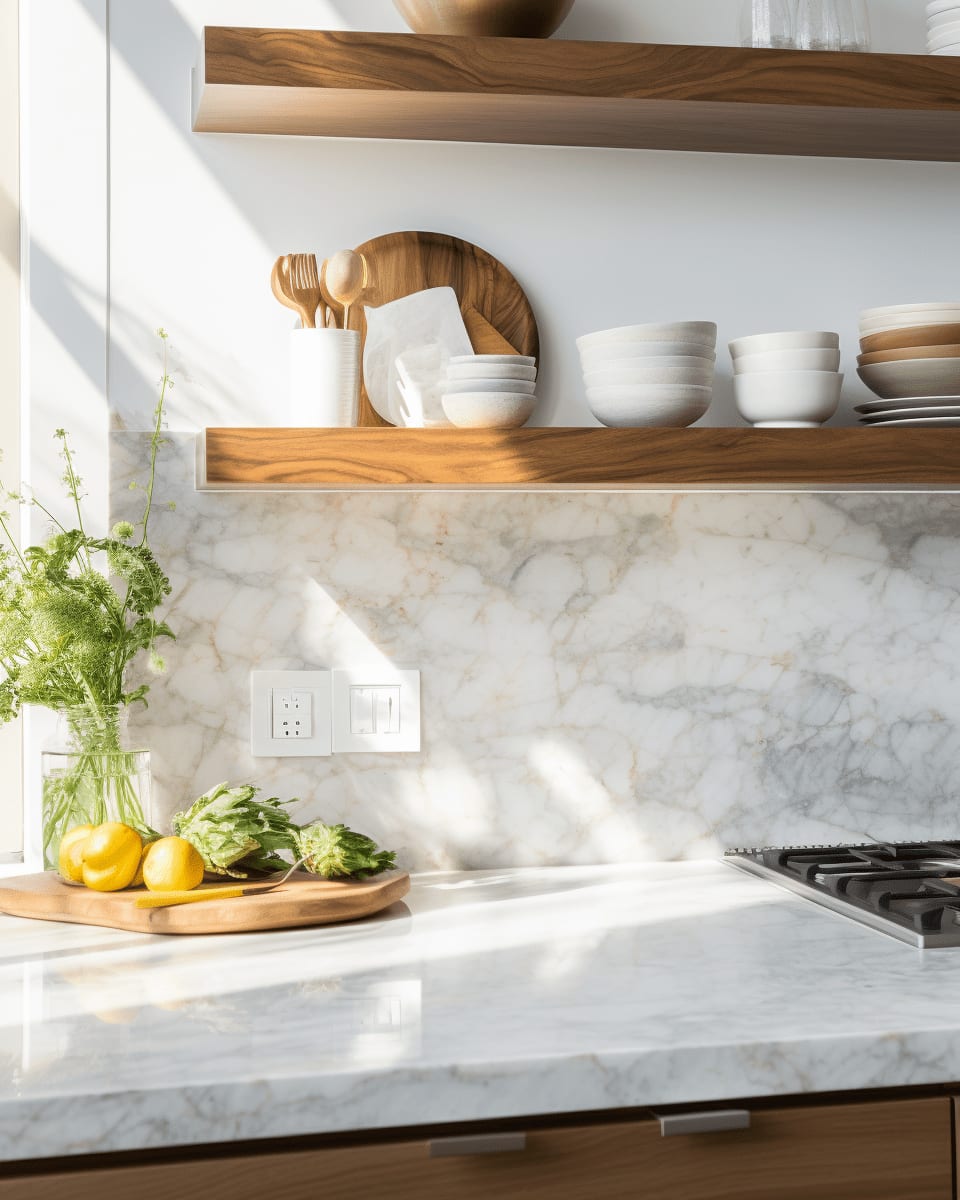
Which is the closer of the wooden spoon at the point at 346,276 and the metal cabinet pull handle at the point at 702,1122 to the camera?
the metal cabinet pull handle at the point at 702,1122

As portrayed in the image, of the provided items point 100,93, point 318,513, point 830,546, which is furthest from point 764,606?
point 100,93

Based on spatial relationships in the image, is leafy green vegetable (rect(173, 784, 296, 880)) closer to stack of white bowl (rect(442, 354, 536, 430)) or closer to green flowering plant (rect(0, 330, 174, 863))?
green flowering plant (rect(0, 330, 174, 863))

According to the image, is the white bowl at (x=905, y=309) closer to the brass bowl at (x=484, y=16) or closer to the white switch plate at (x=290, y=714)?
the brass bowl at (x=484, y=16)

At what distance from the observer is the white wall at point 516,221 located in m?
1.74

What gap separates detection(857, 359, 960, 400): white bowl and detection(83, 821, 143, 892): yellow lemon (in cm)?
112

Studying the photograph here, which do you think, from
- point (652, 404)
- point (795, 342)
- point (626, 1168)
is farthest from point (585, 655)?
point (626, 1168)

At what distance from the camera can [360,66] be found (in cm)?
151

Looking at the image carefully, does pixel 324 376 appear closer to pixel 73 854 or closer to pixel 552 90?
pixel 552 90

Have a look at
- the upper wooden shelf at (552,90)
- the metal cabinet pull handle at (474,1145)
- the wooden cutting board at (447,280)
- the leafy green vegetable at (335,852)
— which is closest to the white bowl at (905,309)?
the upper wooden shelf at (552,90)

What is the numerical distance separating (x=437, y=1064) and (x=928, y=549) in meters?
1.23

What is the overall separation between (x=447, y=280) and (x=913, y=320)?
24.9 inches

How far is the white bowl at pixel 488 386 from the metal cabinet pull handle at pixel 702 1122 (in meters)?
0.84

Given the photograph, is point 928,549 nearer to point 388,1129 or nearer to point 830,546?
point 830,546

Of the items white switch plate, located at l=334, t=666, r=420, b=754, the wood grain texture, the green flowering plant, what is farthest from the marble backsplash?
the wood grain texture
